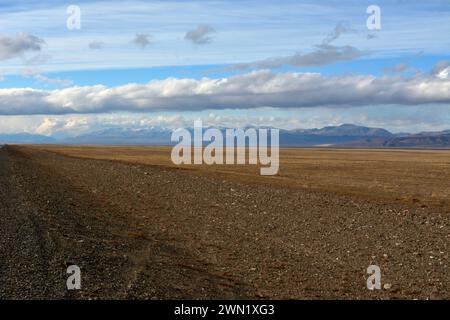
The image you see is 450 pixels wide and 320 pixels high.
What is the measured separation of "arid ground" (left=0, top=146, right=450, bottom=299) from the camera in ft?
37.4

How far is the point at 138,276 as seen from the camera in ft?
38.8

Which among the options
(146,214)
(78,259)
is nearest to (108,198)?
(146,214)

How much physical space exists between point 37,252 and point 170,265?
3.19 metres

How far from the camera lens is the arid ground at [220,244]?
1141cm

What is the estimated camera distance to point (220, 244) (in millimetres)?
16359

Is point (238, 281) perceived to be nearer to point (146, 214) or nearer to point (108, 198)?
point (146, 214)

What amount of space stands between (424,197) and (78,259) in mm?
22445
